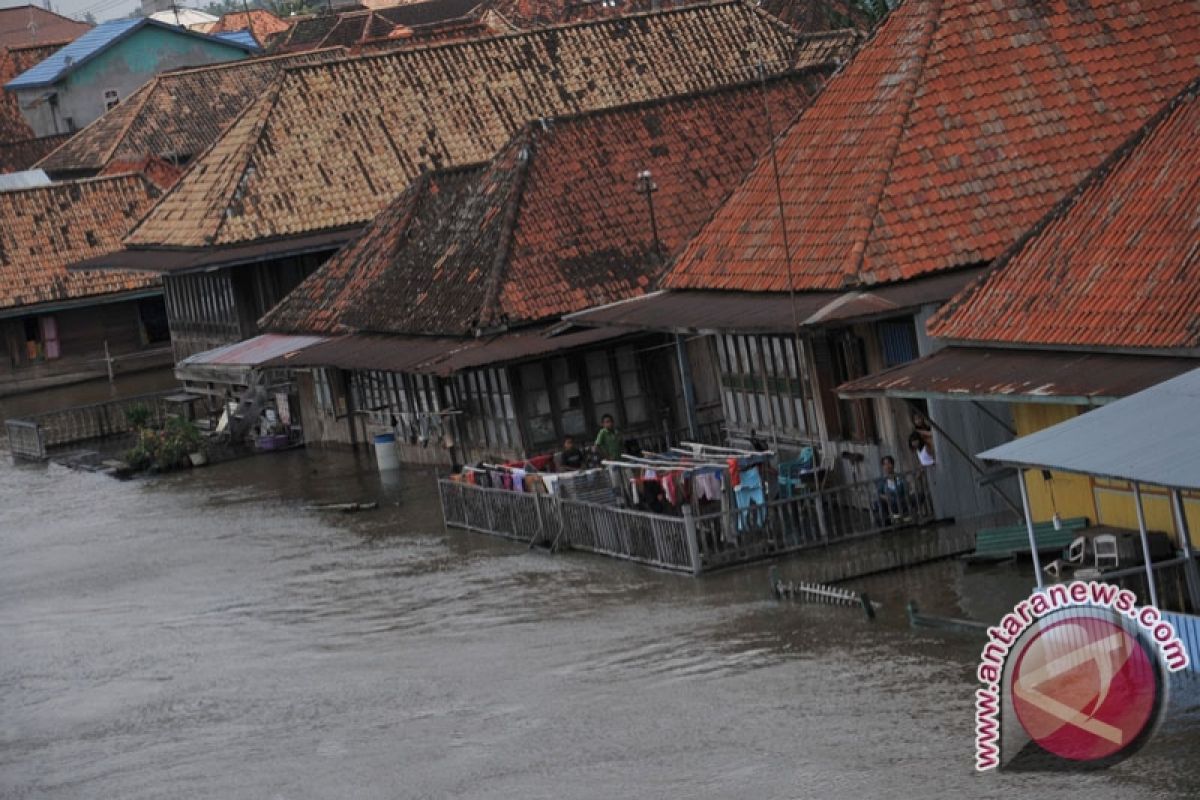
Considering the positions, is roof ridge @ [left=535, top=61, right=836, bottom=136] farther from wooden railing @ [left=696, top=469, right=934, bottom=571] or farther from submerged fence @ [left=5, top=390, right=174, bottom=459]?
submerged fence @ [left=5, top=390, right=174, bottom=459]

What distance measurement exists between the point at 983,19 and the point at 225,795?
15080mm

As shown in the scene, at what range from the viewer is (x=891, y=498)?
26.3m

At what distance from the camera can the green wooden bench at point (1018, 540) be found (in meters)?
22.4

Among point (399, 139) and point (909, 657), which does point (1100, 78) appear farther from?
point (399, 139)

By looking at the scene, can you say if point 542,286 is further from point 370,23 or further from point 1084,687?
point 370,23

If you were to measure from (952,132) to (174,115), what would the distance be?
1835 inches

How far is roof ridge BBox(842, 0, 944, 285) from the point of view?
27.0 m

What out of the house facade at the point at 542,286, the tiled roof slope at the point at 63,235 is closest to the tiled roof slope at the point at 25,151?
the tiled roof slope at the point at 63,235

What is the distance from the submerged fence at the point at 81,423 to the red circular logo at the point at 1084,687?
3430 centimetres

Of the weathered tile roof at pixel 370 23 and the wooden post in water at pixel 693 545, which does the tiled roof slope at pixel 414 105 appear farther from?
the weathered tile roof at pixel 370 23

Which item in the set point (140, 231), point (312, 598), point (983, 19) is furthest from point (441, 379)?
point (140, 231)

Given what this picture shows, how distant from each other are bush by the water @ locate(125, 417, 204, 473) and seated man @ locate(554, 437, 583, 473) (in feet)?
42.9

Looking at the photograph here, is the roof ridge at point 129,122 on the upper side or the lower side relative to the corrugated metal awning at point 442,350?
upper

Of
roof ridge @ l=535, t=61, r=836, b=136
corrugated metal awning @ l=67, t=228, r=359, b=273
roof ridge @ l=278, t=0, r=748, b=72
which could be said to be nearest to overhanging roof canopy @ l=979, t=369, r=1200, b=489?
roof ridge @ l=535, t=61, r=836, b=136
